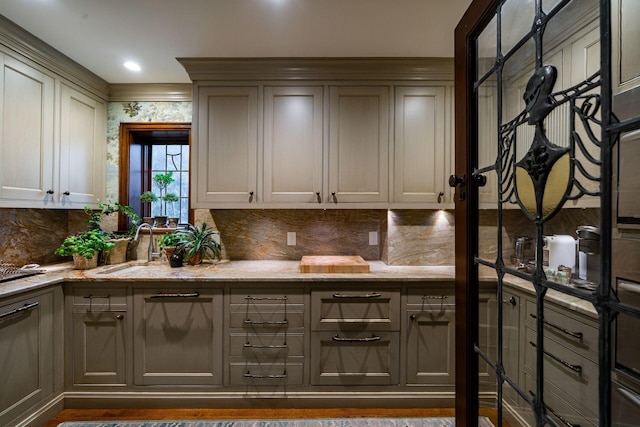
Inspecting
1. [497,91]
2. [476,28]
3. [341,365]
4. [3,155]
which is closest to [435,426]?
[341,365]

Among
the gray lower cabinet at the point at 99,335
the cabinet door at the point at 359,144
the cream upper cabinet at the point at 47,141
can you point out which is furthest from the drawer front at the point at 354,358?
the cream upper cabinet at the point at 47,141

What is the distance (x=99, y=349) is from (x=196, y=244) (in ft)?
3.13

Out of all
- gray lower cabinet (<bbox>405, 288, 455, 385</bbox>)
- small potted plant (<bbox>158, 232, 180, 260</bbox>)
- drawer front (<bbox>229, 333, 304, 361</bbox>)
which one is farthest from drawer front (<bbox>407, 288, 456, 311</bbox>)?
small potted plant (<bbox>158, 232, 180, 260</bbox>)

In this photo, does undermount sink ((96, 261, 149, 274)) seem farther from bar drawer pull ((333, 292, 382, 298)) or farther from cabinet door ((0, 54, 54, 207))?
bar drawer pull ((333, 292, 382, 298))

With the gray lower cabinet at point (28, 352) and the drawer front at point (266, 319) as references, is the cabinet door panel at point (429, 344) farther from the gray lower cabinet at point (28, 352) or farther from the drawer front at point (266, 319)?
the gray lower cabinet at point (28, 352)

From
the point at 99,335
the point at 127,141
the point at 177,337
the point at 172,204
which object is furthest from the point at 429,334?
the point at 127,141

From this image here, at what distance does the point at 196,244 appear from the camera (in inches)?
101

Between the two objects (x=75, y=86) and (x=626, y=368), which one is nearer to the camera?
(x=626, y=368)

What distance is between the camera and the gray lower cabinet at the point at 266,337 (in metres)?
2.16

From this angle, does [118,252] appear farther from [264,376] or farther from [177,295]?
[264,376]

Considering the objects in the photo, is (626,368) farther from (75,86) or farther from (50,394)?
(75,86)

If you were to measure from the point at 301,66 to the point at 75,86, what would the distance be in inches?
73.2

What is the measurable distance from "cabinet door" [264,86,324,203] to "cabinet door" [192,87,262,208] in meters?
0.11

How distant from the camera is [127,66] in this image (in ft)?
8.34
